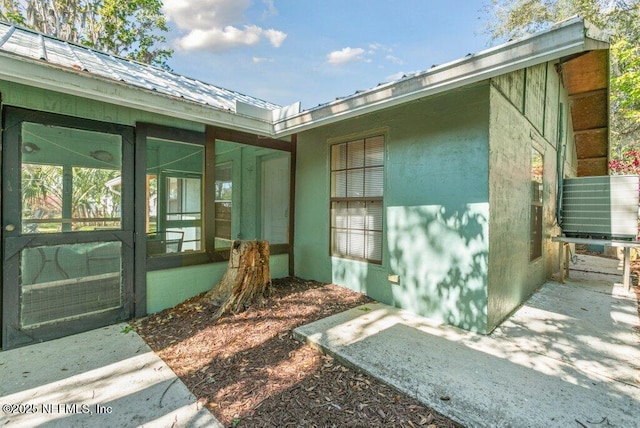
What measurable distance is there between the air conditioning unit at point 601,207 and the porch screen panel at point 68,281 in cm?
735

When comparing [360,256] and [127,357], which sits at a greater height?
[360,256]

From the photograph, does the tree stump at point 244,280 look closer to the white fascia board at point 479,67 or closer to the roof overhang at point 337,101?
the roof overhang at point 337,101

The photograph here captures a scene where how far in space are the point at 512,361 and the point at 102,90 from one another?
4457 millimetres

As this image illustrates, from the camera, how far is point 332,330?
3.01 m

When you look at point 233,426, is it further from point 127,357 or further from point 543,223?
point 543,223

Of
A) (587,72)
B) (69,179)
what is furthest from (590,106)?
(69,179)

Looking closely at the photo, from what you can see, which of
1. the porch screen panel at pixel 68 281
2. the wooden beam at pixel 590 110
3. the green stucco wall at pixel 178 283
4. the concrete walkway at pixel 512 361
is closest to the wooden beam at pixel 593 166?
the wooden beam at pixel 590 110

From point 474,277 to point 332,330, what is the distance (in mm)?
1620

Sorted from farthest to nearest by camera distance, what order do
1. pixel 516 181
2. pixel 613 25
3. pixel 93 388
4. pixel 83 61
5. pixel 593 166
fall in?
pixel 613 25 < pixel 593 166 < pixel 516 181 < pixel 83 61 < pixel 93 388

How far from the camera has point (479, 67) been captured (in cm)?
234

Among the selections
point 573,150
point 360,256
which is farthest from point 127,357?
point 573,150

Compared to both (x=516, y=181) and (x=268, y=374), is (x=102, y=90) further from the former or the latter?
(x=516, y=181)

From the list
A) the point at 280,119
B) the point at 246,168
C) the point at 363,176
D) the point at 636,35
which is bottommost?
the point at 363,176

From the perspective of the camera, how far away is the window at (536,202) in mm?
4594
